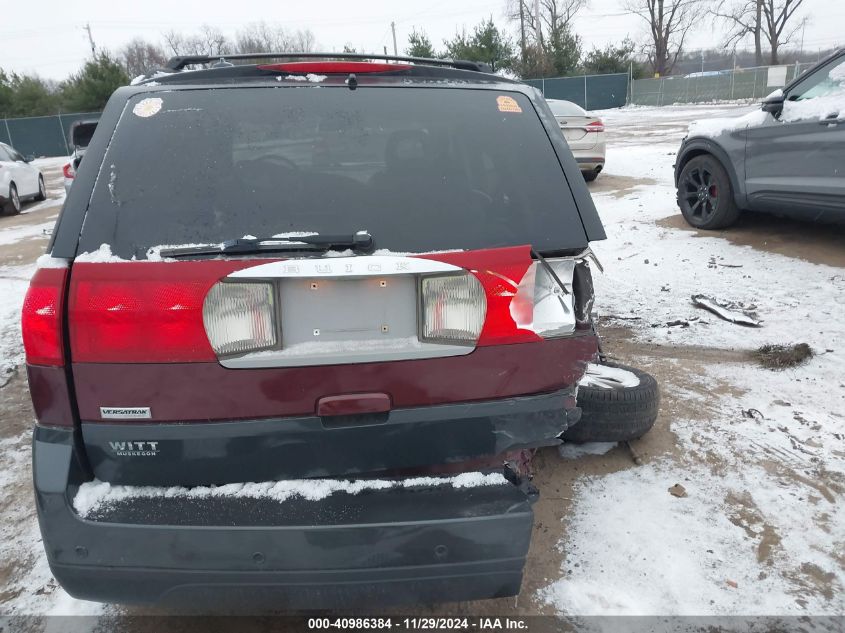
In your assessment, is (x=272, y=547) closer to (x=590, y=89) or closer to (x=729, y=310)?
(x=729, y=310)

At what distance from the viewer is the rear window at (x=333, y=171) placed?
1810mm

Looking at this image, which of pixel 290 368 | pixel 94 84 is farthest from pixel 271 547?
pixel 94 84

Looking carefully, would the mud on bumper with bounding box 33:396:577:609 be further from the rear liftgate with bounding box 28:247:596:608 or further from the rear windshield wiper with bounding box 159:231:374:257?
the rear windshield wiper with bounding box 159:231:374:257

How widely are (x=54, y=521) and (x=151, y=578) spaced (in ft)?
1.05

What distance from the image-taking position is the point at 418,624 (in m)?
2.23

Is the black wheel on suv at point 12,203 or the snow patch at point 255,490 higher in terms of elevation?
the black wheel on suv at point 12,203

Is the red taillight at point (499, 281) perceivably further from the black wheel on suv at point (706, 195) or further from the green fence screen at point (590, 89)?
the green fence screen at point (590, 89)

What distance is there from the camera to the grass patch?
13.3 ft

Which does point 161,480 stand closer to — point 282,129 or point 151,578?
point 151,578

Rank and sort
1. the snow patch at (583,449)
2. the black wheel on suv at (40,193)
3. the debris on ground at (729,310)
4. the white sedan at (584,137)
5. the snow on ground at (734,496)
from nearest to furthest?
1. the snow on ground at (734,496)
2. the snow patch at (583,449)
3. the debris on ground at (729,310)
4. the white sedan at (584,137)
5. the black wheel on suv at (40,193)

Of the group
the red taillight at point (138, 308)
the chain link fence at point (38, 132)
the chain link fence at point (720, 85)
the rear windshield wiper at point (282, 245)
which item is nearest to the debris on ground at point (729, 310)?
the rear windshield wiper at point (282, 245)

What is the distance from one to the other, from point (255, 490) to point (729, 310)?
4.42 metres

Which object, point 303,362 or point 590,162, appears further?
point 590,162

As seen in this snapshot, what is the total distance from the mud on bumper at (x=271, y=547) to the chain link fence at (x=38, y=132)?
37.6m
